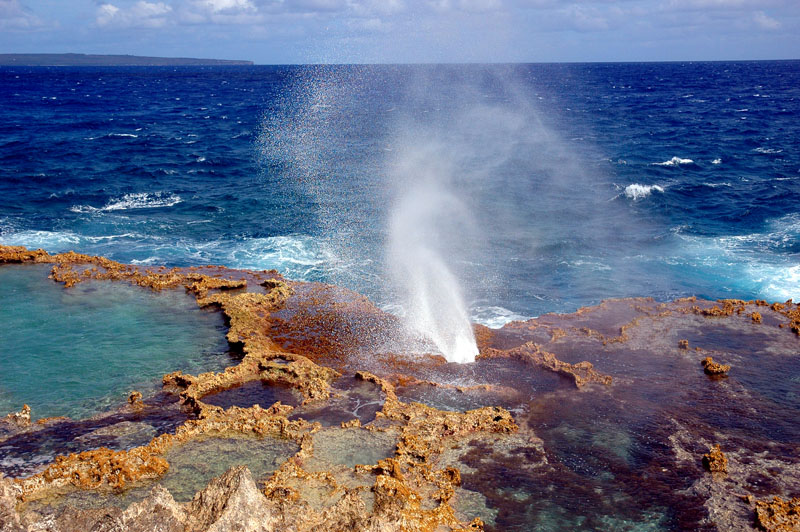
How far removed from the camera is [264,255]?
46.2 m

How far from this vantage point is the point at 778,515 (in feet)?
60.3

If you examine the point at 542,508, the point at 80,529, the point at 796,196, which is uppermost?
the point at 796,196

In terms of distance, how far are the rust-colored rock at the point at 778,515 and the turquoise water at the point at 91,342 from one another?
22223 millimetres

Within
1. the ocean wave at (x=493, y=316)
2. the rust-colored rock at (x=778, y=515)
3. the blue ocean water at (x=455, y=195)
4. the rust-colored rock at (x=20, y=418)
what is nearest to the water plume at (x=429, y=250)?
the blue ocean water at (x=455, y=195)

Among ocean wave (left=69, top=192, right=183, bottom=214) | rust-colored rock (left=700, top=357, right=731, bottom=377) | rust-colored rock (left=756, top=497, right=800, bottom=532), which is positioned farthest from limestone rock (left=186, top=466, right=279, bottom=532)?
ocean wave (left=69, top=192, right=183, bottom=214)

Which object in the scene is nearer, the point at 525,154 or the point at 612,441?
the point at 612,441

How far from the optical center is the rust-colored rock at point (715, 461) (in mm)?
20625

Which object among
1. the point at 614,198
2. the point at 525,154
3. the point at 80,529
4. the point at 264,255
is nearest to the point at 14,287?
the point at 264,255

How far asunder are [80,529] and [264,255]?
106 feet

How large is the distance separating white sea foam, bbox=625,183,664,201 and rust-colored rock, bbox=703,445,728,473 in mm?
44748

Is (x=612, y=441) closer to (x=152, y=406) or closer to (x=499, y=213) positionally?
(x=152, y=406)

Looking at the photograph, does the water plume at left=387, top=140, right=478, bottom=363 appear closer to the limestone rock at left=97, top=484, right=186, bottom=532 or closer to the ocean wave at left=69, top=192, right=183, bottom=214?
the limestone rock at left=97, top=484, right=186, bottom=532

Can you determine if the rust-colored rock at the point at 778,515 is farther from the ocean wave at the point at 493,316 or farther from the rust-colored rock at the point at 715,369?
the ocean wave at the point at 493,316

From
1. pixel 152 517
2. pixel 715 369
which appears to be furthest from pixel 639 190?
pixel 152 517
